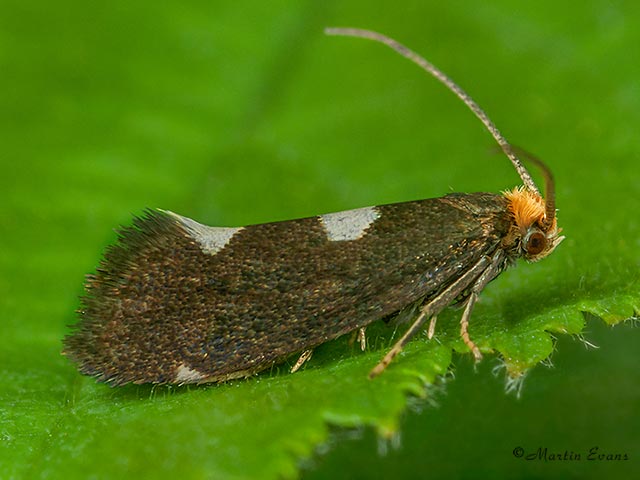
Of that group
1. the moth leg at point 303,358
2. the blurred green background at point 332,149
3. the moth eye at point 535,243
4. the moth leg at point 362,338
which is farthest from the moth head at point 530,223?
the moth leg at point 303,358

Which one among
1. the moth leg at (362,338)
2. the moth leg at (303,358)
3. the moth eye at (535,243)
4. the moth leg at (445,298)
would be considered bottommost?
the moth leg at (303,358)

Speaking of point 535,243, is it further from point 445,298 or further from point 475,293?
point 445,298

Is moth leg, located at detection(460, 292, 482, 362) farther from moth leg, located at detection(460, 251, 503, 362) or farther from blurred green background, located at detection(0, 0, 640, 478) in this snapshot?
blurred green background, located at detection(0, 0, 640, 478)

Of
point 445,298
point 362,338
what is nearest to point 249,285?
point 362,338

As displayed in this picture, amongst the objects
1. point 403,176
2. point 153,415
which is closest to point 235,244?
point 153,415

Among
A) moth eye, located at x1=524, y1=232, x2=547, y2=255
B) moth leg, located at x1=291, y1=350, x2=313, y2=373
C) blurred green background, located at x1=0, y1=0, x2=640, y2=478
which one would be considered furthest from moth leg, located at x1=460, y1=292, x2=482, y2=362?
moth leg, located at x1=291, y1=350, x2=313, y2=373

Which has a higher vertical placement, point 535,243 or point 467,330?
point 535,243

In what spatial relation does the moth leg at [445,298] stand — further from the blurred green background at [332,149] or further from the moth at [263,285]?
the blurred green background at [332,149]
